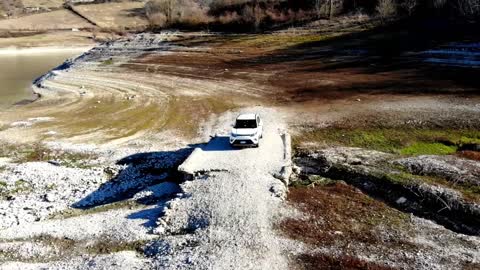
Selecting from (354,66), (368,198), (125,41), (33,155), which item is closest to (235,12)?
(125,41)

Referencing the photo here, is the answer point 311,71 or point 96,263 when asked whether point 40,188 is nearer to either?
point 96,263

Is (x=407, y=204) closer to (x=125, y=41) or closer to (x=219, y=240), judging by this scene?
(x=219, y=240)

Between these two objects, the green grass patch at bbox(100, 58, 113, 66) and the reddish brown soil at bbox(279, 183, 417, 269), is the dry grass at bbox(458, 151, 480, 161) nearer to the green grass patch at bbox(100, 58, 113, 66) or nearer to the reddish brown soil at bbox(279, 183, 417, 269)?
the reddish brown soil at bbox(279, 183, 417, 269)

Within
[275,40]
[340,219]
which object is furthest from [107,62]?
[340,219]

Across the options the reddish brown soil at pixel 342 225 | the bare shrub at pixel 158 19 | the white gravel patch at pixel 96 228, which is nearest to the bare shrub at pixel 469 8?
the reddish brown soil at pixel 342 225

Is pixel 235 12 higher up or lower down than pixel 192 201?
higher up

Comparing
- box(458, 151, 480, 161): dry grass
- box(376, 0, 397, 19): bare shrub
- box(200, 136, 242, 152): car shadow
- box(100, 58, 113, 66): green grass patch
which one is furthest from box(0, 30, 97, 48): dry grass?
box(458, 151, 480, 161): dry grass

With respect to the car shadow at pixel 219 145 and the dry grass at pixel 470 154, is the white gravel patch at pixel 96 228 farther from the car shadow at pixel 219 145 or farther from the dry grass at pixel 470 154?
the dry grass at pixel 470 154
